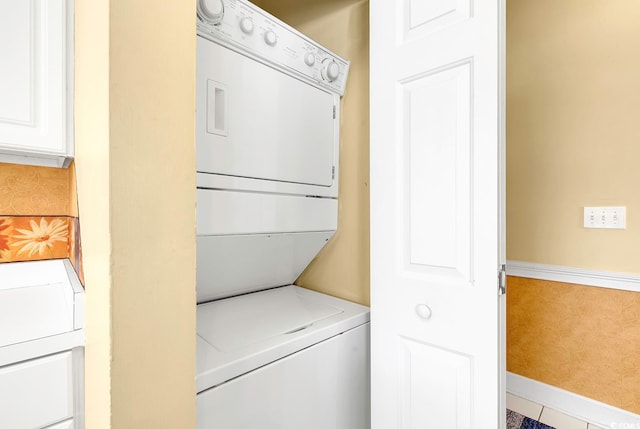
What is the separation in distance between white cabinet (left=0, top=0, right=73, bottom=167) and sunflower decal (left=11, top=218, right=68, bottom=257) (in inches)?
16.3

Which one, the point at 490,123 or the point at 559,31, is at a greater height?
the point at 559,31

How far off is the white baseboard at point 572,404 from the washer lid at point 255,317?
1557 mm

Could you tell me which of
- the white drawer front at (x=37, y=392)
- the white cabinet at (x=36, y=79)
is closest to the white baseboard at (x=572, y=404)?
the white drawer front at (x=37, y=392)

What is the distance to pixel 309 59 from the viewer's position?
152 centimetres

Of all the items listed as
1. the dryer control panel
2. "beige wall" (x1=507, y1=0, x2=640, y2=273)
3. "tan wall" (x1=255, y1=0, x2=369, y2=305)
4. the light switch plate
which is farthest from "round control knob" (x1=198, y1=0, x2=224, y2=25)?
the light switch plate

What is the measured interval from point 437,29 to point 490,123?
409 mm

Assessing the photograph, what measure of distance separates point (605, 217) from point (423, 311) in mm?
1462

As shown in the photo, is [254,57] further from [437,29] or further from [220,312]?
[220,312]

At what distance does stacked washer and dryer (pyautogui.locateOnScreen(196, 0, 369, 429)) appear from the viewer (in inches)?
43.0

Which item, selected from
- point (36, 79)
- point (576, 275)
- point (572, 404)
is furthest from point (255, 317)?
point (572, 404)

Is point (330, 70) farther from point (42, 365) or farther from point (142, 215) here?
point (42, 365)

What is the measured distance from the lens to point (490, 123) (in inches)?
39.6

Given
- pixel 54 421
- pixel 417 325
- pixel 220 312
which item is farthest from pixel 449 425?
pixel 54 421

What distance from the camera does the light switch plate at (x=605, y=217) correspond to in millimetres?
1785
